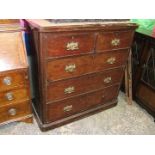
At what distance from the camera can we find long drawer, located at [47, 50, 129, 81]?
4.82ft

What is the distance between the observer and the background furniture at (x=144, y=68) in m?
2.02

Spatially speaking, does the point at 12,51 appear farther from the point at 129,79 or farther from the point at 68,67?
the point at 129,79

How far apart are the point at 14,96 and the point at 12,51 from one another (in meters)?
0.41

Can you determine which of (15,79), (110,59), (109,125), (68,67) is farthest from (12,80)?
(109,125)

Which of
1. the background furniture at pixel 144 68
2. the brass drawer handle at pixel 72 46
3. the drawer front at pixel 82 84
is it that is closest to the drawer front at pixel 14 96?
the drawer front at pixel 82 84

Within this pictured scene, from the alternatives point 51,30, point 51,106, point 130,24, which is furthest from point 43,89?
point 130,24

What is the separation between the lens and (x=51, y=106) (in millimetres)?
1708

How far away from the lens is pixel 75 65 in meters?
1.56

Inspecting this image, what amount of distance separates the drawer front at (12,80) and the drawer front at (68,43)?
312 mm

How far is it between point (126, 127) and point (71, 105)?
0.71 meters

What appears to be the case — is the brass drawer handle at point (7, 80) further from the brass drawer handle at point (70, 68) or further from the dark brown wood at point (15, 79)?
the brass drawer handle at point (70, 68)

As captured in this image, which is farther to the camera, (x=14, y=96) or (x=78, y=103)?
(x=78, y=103)

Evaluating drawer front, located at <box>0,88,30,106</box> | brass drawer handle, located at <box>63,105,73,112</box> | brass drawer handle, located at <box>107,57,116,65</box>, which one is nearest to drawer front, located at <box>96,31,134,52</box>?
brass drawer handle, located at <box>107,57,116,65</box>

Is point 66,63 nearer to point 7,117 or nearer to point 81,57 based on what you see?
point 81,57
